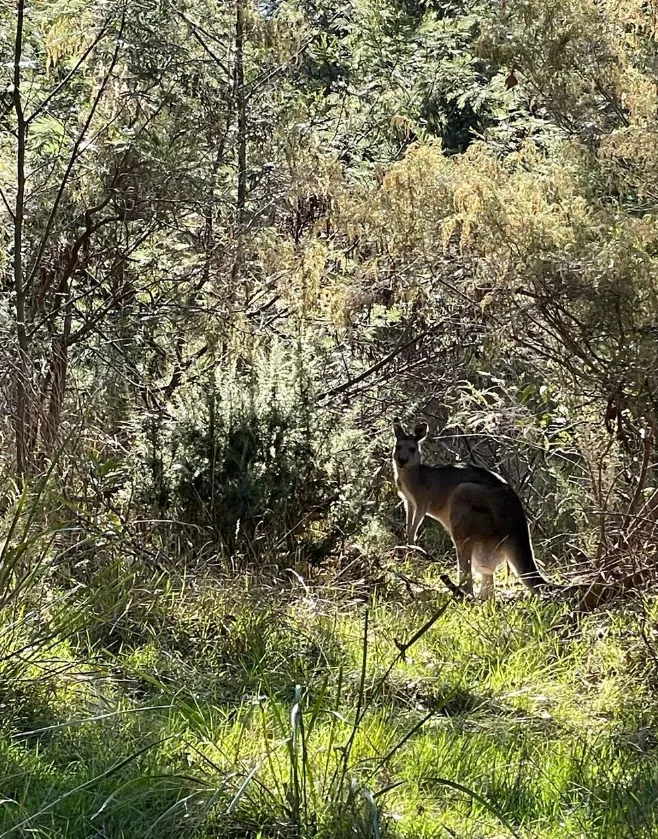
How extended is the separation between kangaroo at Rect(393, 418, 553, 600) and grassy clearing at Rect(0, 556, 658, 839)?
61cm

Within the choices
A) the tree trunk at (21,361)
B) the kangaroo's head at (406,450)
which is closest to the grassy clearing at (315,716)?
the tree trunk at (21,361)

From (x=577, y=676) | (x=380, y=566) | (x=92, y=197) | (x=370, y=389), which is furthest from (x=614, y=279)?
(x=370, y=389)

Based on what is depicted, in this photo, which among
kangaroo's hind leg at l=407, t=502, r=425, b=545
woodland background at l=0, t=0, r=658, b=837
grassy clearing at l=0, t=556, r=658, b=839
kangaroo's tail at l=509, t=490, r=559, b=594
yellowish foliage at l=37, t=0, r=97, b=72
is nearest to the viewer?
grassy clearing at l=0, t=556, r=658, b=839

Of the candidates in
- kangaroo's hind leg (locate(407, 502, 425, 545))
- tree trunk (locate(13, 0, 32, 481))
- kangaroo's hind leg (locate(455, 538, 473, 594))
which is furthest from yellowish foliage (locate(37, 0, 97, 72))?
kangaroo's hind leg (locate(455, 538, 473, 594))

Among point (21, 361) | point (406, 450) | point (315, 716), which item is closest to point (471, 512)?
point (406, 450)

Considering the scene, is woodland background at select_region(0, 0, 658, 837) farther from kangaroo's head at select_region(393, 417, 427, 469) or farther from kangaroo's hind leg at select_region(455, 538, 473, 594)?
kangaroo's head at select_region(393, 417, 427, 469)

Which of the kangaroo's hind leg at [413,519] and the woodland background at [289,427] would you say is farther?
the kangaroo's hind leg at [413,519]

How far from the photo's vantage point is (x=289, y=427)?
816cm

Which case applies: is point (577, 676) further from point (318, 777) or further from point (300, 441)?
point (300, 441)

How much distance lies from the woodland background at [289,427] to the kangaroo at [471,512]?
0.33 metres

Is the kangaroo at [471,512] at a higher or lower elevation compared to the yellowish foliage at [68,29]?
lower

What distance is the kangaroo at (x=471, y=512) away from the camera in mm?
7566

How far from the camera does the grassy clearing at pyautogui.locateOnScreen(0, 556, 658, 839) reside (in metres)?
3.89

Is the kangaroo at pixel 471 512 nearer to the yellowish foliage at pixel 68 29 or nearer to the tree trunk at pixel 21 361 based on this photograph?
the tree trunk at pixel 21 361
